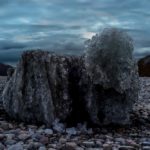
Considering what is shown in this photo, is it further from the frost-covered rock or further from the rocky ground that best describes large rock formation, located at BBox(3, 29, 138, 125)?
the rocky ground

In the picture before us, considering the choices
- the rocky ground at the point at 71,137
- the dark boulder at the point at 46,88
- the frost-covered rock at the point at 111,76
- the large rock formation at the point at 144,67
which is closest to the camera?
the rocky ground at the point at 71,137

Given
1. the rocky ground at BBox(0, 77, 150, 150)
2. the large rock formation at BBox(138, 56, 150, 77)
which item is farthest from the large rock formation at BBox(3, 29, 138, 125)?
the large rock formation at BBox(138, 56, 150, 77)

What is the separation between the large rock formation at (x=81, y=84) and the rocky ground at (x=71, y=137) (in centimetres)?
32

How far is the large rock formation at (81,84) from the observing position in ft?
35.7

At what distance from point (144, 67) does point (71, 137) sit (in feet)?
96.6

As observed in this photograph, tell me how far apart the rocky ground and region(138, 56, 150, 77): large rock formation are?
26.1m

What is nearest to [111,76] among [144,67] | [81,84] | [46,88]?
[81,84]

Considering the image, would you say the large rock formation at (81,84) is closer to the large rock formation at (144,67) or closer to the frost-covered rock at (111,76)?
the frost-covered rock at (111,76)

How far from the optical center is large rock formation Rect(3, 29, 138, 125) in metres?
10.9

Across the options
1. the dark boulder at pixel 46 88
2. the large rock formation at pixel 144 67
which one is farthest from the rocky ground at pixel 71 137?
the large rock formation at pixel 144 67

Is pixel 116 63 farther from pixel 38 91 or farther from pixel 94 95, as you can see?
pixel 38 91

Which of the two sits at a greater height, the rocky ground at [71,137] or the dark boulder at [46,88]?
the dark boulder at [46,88]

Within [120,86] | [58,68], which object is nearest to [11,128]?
[58,68]

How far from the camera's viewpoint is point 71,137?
10.4m
